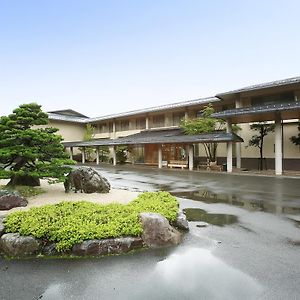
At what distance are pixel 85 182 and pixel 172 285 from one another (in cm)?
830

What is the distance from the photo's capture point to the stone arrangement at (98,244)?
18.4 feet

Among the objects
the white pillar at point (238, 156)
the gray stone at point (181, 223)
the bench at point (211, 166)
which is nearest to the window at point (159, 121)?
the bench at point (211, 166)

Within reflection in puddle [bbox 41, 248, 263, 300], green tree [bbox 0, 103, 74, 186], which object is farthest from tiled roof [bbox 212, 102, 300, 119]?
reflection in puddle [bbox 41, 248, 263, 300]

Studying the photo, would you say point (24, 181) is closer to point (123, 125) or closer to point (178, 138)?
point (178, 138)

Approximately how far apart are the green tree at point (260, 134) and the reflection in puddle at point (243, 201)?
13.6 m

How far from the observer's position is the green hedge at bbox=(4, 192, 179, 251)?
576 centimetres

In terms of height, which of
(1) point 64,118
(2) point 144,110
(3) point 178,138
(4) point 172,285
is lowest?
(4) point 172,285

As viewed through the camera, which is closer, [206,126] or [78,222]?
[78,222]

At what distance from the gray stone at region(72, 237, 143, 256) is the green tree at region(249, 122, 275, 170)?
70.8 ft

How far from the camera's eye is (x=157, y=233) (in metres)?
6.12

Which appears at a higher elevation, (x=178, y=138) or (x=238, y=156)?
(x=178, y=138)

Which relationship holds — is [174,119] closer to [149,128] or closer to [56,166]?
[149,128]

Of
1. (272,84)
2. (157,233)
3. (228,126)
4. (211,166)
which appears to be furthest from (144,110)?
(157,233)

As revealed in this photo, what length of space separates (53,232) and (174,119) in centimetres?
2912
